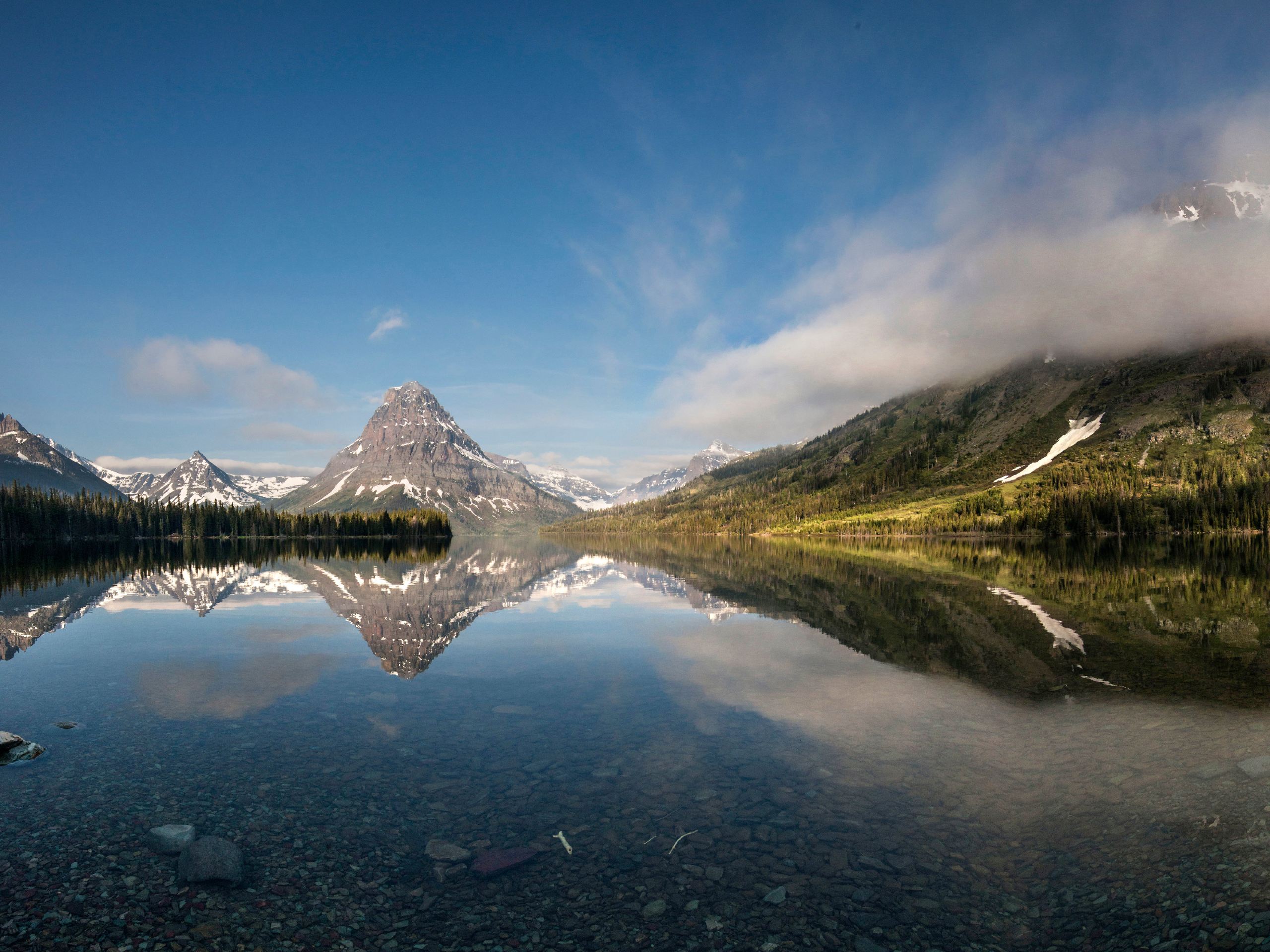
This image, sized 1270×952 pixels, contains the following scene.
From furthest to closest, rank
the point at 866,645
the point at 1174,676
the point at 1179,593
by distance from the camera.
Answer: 1. the point at 1179,593
2. the point at 866,645
3. the point at 1174,676

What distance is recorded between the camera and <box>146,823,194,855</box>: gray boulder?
40.1 feet

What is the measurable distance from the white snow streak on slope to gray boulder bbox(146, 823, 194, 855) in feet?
114

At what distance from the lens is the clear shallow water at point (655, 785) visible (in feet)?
33.0

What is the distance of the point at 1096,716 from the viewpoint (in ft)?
64.9

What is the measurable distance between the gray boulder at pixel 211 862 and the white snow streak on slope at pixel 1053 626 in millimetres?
33758

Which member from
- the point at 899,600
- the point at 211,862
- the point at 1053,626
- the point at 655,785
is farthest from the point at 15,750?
the point at 899,600

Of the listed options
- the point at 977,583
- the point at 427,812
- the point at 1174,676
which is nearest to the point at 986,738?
the point at 1174,676

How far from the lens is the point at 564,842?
1250 cm

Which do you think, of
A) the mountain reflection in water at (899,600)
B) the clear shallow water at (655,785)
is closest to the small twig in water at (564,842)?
the clear shallow water at (655,785)

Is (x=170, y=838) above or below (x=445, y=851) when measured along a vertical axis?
above

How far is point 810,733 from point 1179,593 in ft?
177

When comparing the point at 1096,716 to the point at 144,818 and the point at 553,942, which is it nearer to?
the point at 553,942

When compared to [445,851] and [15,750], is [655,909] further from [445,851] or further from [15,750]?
[15,750]

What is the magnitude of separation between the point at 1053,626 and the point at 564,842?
35.7 meters
